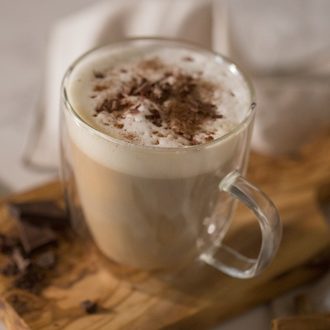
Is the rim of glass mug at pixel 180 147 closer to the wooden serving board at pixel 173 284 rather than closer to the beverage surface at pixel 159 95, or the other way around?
the beverage surface at pixel 159 95

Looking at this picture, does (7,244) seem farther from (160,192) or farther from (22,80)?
(22,80)

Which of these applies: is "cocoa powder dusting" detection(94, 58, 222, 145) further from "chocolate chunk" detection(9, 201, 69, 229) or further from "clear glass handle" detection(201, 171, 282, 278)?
"chocolate chunk" detection(9, 201, 69, 229)

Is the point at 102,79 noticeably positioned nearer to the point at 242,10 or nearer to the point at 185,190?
the point at 185,190

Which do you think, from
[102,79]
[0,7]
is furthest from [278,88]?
[0,7]

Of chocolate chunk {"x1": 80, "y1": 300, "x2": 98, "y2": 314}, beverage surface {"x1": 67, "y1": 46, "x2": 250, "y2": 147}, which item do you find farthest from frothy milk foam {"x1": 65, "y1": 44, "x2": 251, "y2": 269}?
chocolate chunk {"x1": 80, "y1": 300, "x2": 98, "y2": 314}

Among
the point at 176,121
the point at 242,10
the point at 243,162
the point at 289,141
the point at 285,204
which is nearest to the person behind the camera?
the point at 176,121

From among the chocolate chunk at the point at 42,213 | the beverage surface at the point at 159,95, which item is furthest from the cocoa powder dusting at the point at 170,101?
the chocolate chunk at the point at 42,213

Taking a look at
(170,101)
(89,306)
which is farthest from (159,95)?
(89,306)
